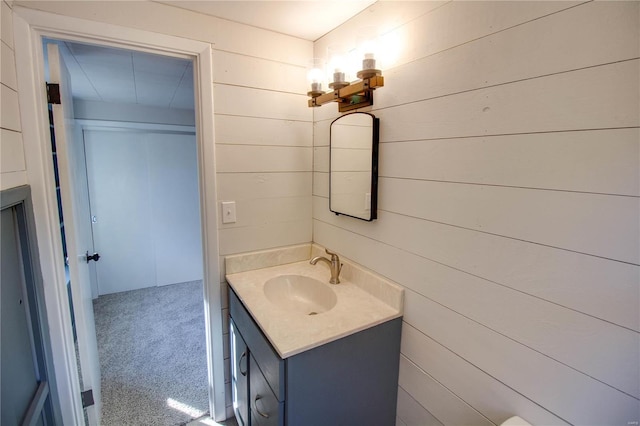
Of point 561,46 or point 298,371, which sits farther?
point 298,371

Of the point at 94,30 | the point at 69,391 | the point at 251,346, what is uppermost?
the point at 94,30

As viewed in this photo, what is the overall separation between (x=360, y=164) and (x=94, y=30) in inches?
50.4

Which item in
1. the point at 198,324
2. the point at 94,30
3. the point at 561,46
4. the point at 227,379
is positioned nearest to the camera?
the point at 561,46

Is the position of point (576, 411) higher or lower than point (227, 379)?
higher

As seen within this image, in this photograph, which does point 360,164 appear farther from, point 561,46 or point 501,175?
point 561,46

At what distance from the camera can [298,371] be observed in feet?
3.43

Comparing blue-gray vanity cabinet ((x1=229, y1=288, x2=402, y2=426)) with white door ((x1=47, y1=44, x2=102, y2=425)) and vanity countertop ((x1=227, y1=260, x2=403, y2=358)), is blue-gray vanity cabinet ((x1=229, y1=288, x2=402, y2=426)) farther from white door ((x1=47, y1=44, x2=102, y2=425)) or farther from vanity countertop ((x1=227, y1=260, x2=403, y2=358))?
white door ((x1=47, y1=44, x2=102, y2=425))

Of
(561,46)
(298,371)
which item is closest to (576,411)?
(298,371)

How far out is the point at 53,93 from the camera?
1.29 m

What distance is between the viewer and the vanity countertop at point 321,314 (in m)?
1.09

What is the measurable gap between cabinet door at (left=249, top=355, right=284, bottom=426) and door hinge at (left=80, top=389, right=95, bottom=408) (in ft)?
2.87

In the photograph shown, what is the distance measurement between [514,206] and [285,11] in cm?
132

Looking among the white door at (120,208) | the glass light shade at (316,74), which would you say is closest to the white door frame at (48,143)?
the glass light shade at (316,74)

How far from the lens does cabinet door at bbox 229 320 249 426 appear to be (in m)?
1.46
